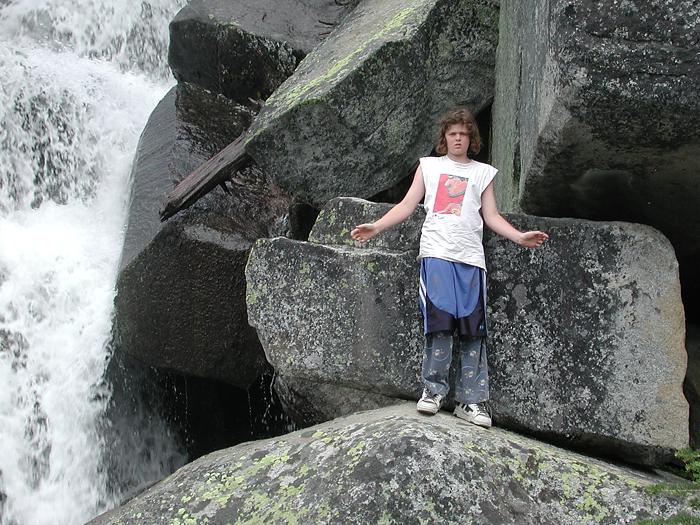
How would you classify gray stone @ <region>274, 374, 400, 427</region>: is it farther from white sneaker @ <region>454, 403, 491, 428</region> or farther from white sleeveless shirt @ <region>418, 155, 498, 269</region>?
white sleeveless shirt @ <region>418, 155, 498, 269</region>

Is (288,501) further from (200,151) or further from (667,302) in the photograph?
(200,151)

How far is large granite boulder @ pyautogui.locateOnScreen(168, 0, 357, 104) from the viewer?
781 centimetres

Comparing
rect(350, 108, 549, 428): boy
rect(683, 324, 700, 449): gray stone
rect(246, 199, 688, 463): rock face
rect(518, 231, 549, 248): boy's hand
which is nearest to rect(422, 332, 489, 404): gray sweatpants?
rect(350, 108, 549, 428): boy

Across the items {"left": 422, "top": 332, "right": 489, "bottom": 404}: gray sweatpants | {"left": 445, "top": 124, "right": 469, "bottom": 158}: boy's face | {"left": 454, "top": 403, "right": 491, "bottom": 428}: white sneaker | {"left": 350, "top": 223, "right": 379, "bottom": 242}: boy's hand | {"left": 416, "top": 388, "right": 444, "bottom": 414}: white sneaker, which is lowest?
{"left": 454, "top": 403, "right": 491, "bottom": 428}: white sneaker

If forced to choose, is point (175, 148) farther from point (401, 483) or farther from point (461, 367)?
point (401, 483)

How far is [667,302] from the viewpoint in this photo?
4.28 meters

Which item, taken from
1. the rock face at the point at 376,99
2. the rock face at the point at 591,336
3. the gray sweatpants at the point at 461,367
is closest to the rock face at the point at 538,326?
the rock face at the point at 591,336

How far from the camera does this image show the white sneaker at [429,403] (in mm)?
3953

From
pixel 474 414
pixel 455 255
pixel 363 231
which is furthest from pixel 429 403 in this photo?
pixel 363 231

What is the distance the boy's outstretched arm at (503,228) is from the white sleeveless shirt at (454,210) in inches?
1.3

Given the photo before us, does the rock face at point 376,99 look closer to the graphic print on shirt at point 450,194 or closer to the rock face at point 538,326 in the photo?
the rock face at point 538,326

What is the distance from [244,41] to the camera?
7.77 m

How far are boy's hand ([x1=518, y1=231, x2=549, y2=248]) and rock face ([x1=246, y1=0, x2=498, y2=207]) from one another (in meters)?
2.46

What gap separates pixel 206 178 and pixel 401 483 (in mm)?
4073
